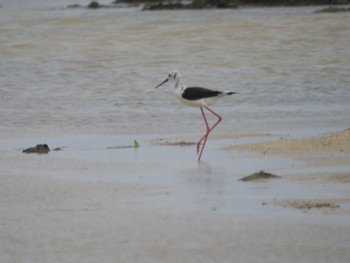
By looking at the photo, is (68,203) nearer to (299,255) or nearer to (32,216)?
(32,216)

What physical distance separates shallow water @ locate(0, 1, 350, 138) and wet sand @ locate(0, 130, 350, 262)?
2190 mm

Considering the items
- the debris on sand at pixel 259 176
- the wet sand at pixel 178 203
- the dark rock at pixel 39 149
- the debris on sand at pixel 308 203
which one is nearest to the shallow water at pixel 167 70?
the dark rock at pixel 39 149

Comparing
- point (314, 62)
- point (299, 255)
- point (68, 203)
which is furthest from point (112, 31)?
point (299, 255)

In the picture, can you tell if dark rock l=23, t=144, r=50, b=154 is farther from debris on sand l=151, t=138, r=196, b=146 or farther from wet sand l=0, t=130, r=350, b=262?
debris on sand l=151, t=138, r=196, b=146

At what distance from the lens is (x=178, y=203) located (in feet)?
Answer: 26.0

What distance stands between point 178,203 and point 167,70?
1266cm

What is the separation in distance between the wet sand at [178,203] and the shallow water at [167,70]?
219cm

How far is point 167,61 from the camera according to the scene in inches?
861

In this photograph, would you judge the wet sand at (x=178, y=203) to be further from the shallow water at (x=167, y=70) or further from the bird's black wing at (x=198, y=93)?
the shallow water at (x=167, y=70)

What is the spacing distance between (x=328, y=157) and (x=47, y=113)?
612 centimetres

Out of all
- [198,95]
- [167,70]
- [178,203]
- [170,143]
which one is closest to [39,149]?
[170,143]

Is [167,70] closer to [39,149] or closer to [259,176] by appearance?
[39,149]

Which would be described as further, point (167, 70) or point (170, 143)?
point (167, 70)

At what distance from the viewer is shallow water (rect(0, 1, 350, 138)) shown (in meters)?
13.7
